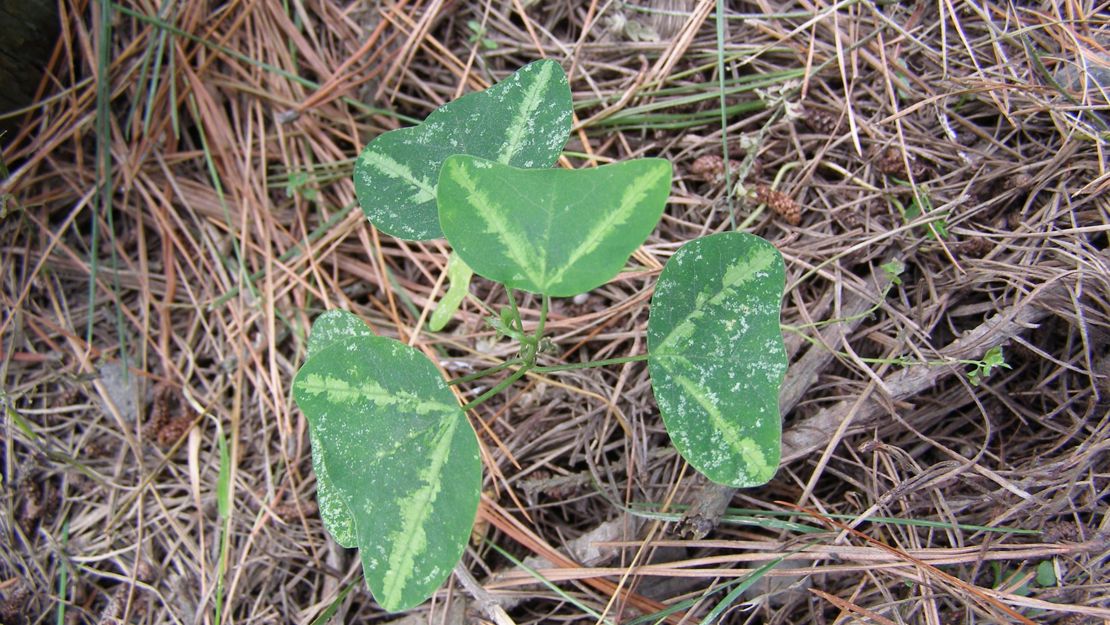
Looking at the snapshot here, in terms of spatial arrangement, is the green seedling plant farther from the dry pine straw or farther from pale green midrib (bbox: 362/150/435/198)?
the dry pine straw

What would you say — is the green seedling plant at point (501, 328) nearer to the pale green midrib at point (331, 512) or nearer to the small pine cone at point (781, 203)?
the pale green midrib at point (331, 512)

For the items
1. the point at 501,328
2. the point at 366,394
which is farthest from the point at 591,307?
the point at 366,394

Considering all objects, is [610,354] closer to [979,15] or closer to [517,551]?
[517,551]

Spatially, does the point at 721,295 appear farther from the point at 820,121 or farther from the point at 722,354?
the point at 820,121

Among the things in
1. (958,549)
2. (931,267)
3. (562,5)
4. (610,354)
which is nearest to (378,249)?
(610,354)

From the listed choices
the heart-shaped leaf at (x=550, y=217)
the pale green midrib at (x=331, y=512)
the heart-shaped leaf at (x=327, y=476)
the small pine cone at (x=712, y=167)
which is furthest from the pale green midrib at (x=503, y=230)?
the small pine cone at (x=712, y=167)
